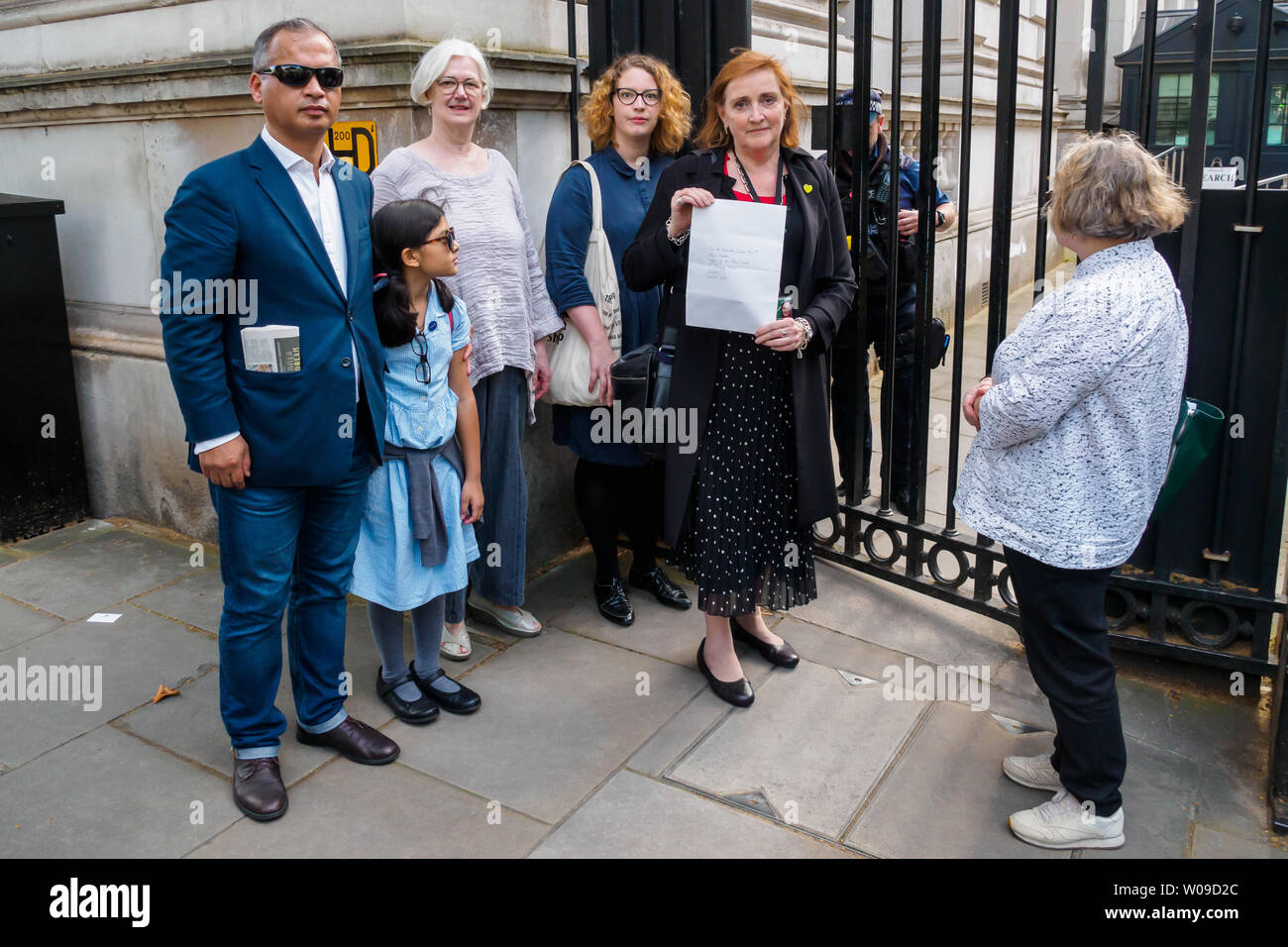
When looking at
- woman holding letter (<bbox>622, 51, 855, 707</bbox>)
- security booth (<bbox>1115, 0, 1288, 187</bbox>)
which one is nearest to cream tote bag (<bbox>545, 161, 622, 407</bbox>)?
woman holding letter (<bbox>622, 51, 855, 707</bbox>)

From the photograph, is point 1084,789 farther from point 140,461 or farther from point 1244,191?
point 140,461

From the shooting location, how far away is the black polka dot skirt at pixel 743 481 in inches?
140

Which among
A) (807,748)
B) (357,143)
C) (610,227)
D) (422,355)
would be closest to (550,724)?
(807,748)

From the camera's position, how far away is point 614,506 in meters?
4.42

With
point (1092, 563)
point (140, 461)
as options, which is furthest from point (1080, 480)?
point (140, 461)

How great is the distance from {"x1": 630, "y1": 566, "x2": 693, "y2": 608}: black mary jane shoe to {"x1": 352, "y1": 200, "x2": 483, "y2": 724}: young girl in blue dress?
1059 millimetres

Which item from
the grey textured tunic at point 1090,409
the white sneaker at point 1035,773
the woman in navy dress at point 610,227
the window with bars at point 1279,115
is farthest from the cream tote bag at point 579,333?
the window with bars at point 1279,115

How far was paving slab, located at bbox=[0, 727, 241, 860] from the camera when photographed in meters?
2.96

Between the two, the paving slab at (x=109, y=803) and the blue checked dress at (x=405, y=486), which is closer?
the paving slab at (x=109, y=803)

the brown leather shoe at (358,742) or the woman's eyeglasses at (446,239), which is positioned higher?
the woman's eyeglasses at (446,239)

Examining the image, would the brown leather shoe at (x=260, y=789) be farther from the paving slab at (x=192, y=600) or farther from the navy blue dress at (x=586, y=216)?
the navy blue dress at (x=586, y=216)

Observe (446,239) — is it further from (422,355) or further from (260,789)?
(260,789)

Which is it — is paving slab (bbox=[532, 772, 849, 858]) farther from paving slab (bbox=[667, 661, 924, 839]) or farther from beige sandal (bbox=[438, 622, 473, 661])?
beige sandal (bbox=[438, 622, 473, 661])

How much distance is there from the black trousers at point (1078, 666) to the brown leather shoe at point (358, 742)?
6.27 ft
